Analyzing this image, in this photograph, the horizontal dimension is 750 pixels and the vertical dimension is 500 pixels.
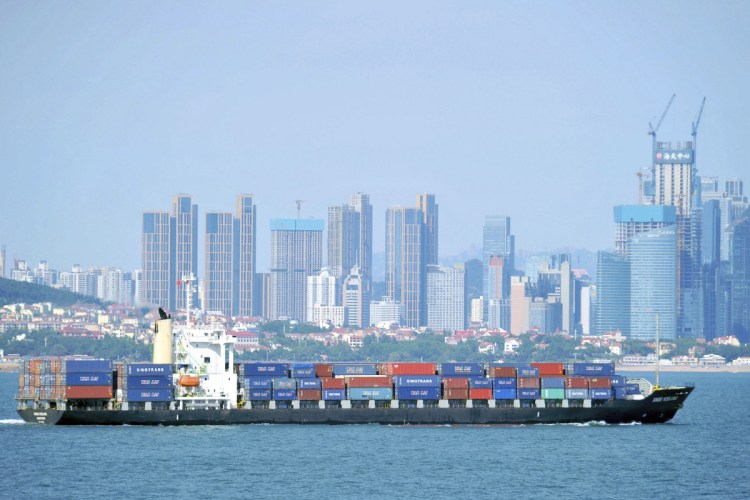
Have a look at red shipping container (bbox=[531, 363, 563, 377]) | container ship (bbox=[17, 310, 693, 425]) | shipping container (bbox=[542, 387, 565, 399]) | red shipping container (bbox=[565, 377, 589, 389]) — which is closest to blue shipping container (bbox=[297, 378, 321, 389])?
container ship (bbox=[17, 310, 693, 425])

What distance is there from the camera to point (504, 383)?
89.1 meters

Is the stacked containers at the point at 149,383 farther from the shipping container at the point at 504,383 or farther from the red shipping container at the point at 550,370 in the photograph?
the red shipping container at the point at 550,370

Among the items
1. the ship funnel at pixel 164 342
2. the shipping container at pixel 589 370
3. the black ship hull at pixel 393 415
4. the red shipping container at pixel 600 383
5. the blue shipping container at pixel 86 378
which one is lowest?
the black ship hull at pixel 393 415

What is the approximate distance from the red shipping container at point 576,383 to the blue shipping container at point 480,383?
4.75 meters

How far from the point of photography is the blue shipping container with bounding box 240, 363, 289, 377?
87.8 m

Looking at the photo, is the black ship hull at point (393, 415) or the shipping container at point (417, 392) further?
the shipping container at point (417, 392)

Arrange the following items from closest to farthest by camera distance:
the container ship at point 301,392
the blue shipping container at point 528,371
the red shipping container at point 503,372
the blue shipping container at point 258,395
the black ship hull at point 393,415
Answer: the container ship at point 301,392 < the black ship hull at point 393,415 < the blue shipping container at point 258,395 < the blue shipping container at point 528,371 < the red shipping container at point 503,372

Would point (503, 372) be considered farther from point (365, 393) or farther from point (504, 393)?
point (365, 393)

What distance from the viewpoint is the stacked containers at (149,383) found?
84562 mm

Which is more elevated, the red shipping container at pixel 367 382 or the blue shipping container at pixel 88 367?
the blue shipping container at pixel 88 367

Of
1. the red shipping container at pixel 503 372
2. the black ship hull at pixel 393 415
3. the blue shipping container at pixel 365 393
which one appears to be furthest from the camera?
the red shipping container at pixel 503 372

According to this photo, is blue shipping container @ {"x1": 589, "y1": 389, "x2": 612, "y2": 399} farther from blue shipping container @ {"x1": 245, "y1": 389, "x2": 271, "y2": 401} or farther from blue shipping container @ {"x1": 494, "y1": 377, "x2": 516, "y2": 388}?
blue shipping container @ {"x1": 245, "y1": 389, "x2": 271, "y2": 401}

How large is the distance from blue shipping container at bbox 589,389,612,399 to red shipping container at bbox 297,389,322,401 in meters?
16.3

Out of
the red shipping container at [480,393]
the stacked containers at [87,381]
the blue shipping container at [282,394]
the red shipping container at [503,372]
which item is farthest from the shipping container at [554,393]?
the stacked containers at [87,381]
